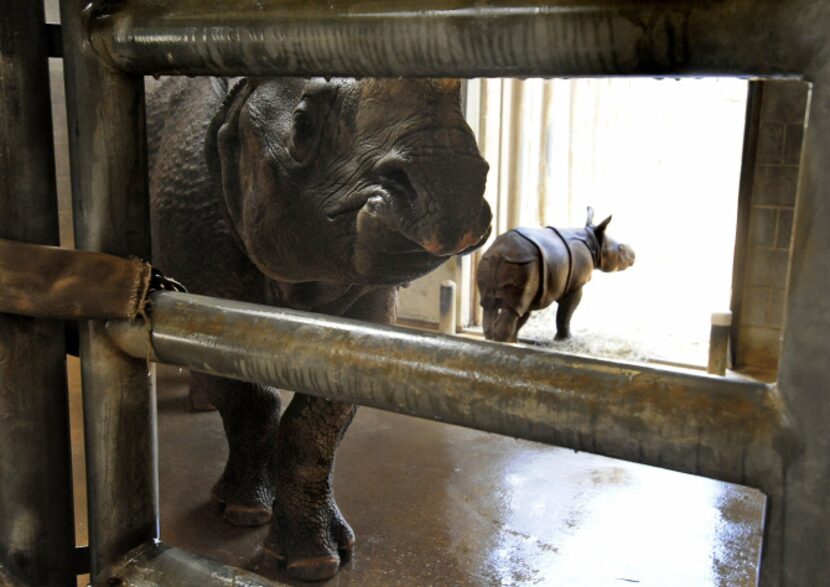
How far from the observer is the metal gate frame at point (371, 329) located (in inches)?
19.7

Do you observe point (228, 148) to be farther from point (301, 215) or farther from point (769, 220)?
point (769, 220)

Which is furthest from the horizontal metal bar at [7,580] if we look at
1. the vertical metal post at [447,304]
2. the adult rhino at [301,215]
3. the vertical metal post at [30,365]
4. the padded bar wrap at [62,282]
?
the vertical metal post at [447,304]

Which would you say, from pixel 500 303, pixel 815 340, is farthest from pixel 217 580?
pixel 500 303

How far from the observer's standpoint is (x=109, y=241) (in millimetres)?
858

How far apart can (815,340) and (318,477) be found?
1435mm

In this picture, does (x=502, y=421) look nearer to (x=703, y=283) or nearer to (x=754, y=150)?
(x=754, y=150)

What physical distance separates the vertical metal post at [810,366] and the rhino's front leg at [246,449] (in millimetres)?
1581

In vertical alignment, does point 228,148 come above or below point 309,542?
above

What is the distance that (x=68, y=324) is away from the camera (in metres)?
0.94

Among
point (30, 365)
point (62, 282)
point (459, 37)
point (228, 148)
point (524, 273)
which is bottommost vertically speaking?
point (524, 273)

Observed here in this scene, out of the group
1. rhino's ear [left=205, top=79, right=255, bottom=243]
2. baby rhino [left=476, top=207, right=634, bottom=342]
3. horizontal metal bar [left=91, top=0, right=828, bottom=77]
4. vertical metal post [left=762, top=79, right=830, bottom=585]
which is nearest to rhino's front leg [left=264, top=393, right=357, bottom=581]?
rhino's ear [left=205, top=79, right=255, bottom=243]

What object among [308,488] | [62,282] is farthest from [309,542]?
[62,282]

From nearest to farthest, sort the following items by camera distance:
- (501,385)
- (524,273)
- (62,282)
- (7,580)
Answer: (501,385), (62,282), (7,580), (524,273)

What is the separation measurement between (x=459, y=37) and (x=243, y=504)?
1582 millimetres
